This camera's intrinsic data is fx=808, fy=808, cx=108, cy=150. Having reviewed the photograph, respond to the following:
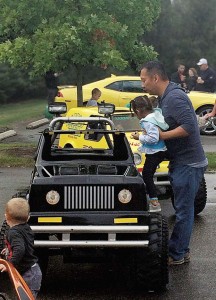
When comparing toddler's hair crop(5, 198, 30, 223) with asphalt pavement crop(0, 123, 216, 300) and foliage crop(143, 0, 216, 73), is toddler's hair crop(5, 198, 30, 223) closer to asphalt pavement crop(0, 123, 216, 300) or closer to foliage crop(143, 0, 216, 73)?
asphalt pavement crop(0, 123, 216, 300)

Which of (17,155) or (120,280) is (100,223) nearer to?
(120,280)

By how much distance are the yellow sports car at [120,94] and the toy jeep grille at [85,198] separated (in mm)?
13949

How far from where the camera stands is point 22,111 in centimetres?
2816

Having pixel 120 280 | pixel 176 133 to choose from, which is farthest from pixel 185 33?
pixel 120 280

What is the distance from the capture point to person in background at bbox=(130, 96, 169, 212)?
742cm

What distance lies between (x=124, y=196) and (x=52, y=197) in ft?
2.01

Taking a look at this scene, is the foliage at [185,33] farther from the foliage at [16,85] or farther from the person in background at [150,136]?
the person in background at [150,136]

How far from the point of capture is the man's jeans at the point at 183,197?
7.50 m

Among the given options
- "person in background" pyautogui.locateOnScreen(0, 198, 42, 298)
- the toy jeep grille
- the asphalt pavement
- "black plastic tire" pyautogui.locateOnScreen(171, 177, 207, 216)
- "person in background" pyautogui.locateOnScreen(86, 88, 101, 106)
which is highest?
"person in background" pyautogui.locateOnScreen(0, 198, 42, 298)

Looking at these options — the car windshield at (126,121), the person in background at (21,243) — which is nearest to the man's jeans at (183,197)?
the person in background at (21,243)

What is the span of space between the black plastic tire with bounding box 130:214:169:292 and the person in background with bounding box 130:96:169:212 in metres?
0.89

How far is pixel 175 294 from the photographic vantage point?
702 centimetres

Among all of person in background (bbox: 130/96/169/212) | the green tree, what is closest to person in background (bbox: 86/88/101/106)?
the green tree

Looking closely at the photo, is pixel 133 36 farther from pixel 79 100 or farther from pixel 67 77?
pixel 67 77
